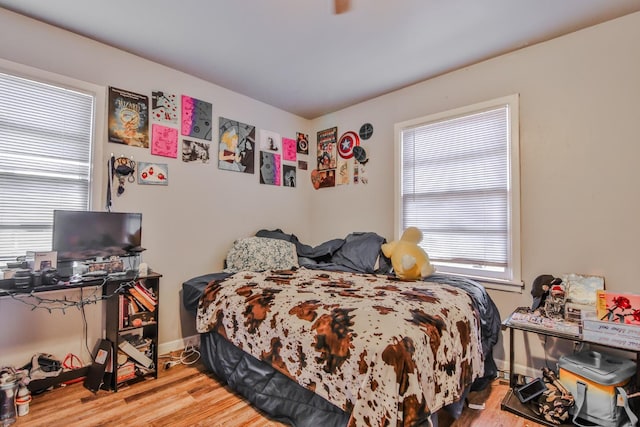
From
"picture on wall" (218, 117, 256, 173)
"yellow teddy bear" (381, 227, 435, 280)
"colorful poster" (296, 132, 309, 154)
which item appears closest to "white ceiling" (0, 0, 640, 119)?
"picture on wall" (218, 117, 256, 173)

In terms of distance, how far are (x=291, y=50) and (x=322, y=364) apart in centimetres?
228

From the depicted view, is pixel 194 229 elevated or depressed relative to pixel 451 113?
depressed

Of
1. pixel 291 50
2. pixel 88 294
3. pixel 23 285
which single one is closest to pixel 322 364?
pixel 23 285

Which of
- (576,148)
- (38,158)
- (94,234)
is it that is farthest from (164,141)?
(576,148)

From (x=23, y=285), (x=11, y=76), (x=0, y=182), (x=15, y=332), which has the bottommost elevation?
(x=15, y=332)

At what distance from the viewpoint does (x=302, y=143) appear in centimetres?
399

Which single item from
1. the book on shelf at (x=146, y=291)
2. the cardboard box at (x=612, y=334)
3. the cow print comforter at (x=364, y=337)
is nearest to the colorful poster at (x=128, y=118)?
the book on shelf at (x=146, y=291)

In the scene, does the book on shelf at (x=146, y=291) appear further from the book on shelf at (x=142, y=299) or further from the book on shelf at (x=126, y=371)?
the book on shelf at (x=126, y=371)

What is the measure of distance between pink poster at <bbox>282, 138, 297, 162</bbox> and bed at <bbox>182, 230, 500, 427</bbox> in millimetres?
1593

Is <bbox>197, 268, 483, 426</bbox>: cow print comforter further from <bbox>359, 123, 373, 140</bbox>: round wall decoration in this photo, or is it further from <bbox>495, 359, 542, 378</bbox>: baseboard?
<bbox>359, 123, 373, 140</bbox>: round wall decoration

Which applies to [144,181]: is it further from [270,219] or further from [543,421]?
[543,421]

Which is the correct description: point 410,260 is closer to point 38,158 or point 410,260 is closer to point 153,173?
point 153,173

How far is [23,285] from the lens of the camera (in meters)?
1.80

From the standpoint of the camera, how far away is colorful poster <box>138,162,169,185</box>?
8.57ft
